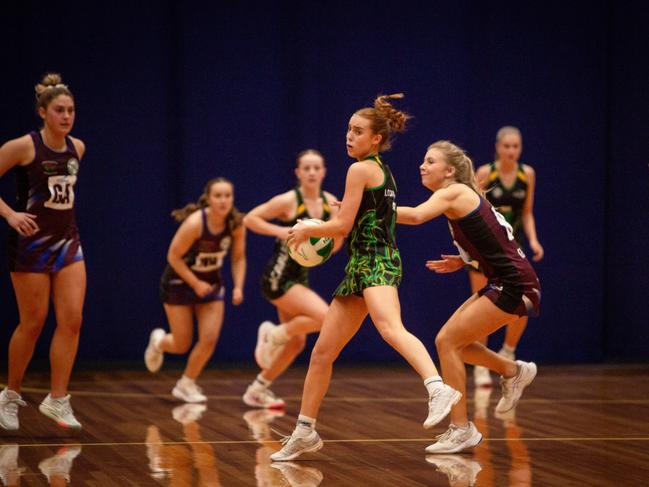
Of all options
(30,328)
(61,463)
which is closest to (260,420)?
(30,328)

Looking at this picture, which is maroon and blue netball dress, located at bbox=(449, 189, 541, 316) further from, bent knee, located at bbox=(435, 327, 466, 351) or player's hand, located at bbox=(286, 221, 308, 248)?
player's hand, located at bbox=(286, 221, 308, 248)

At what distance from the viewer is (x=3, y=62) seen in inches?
342

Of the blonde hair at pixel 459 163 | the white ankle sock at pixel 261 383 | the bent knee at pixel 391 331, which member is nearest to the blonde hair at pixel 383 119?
the blonde hair at pixel 459 163

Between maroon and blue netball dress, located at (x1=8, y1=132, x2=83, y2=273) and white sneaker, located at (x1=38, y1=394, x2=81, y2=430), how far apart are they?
0.67m

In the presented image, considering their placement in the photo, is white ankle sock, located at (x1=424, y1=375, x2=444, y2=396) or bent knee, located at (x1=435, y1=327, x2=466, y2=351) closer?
white ankle sock, located at (x1=424, y1=375, x2=444, y2=396)

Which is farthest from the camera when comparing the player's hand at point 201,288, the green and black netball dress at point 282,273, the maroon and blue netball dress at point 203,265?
the maroon and blue netball dress at point 203,265

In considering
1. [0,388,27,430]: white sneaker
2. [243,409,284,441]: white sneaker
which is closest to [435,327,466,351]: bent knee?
[243,409,284,441]: white sneaker

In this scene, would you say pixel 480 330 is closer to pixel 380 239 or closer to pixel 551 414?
pixel 380 239

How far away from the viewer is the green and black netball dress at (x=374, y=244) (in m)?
4.62

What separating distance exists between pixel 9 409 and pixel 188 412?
1226 mm

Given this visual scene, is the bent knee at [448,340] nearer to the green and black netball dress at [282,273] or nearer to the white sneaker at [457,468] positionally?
the white sneaker at [457,468]

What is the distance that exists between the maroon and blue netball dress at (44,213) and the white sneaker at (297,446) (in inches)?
60.3

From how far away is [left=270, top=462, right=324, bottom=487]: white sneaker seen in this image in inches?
167

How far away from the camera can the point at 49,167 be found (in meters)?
5.41
